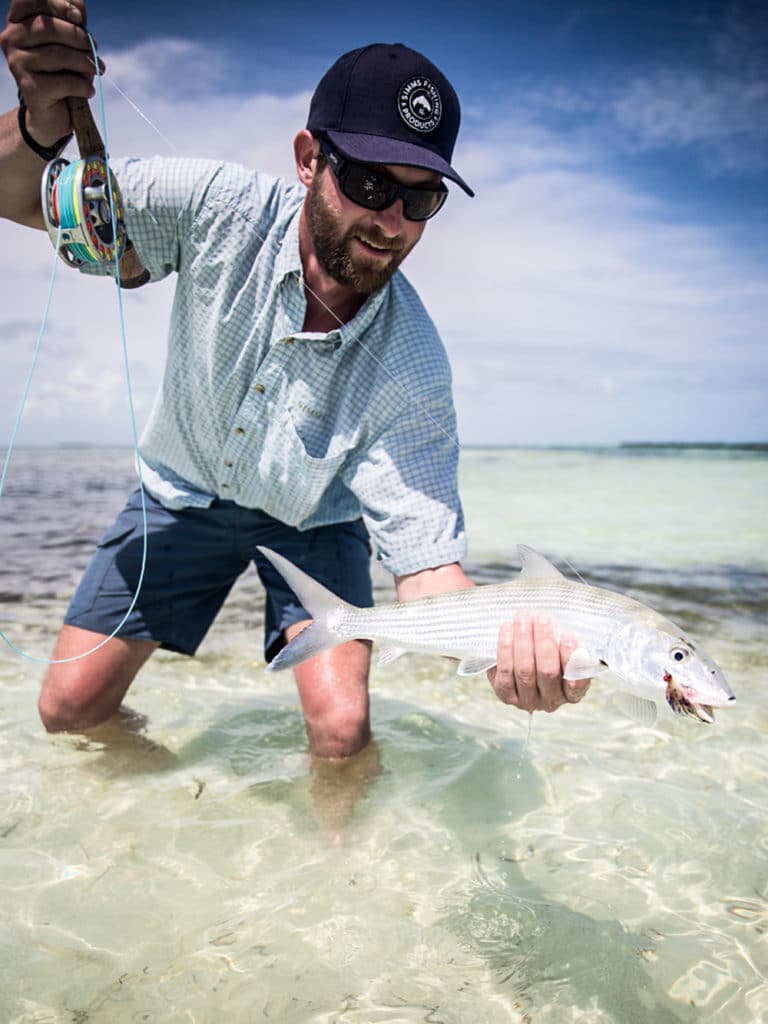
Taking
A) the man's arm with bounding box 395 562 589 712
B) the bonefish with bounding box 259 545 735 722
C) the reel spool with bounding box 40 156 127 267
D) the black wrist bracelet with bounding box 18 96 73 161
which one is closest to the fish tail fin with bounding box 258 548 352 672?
the bonefish with bounding box 259 545 735 722

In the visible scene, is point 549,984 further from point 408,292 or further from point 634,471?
point 634,471

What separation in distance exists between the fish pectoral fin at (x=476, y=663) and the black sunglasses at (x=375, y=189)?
194 cm

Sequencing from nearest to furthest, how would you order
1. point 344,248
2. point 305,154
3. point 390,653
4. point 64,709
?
point 390,653, point 344,248, point 305,154, point 64,709

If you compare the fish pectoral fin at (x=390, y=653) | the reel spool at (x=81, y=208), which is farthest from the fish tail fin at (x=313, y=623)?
the reel spool at (x=81, y=208)

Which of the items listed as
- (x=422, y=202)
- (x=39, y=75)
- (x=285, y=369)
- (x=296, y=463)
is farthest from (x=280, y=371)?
(x=39, y=75)

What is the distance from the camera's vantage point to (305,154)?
3.68 meters

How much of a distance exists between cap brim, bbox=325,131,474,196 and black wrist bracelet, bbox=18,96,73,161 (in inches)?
42.6

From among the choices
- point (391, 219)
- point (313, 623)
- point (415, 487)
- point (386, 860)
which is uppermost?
point (391, 219)

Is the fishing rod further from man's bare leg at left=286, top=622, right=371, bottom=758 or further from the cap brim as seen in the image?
man's bare leg at left=286, top=622, right=371, bottom=758

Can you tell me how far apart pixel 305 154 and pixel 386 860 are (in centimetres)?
303

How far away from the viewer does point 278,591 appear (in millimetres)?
4207

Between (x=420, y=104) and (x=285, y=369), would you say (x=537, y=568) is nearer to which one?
(x=285, y=369)

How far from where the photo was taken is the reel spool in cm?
299

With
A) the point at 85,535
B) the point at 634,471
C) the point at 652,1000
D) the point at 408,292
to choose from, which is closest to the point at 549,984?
the point at 652,1000
